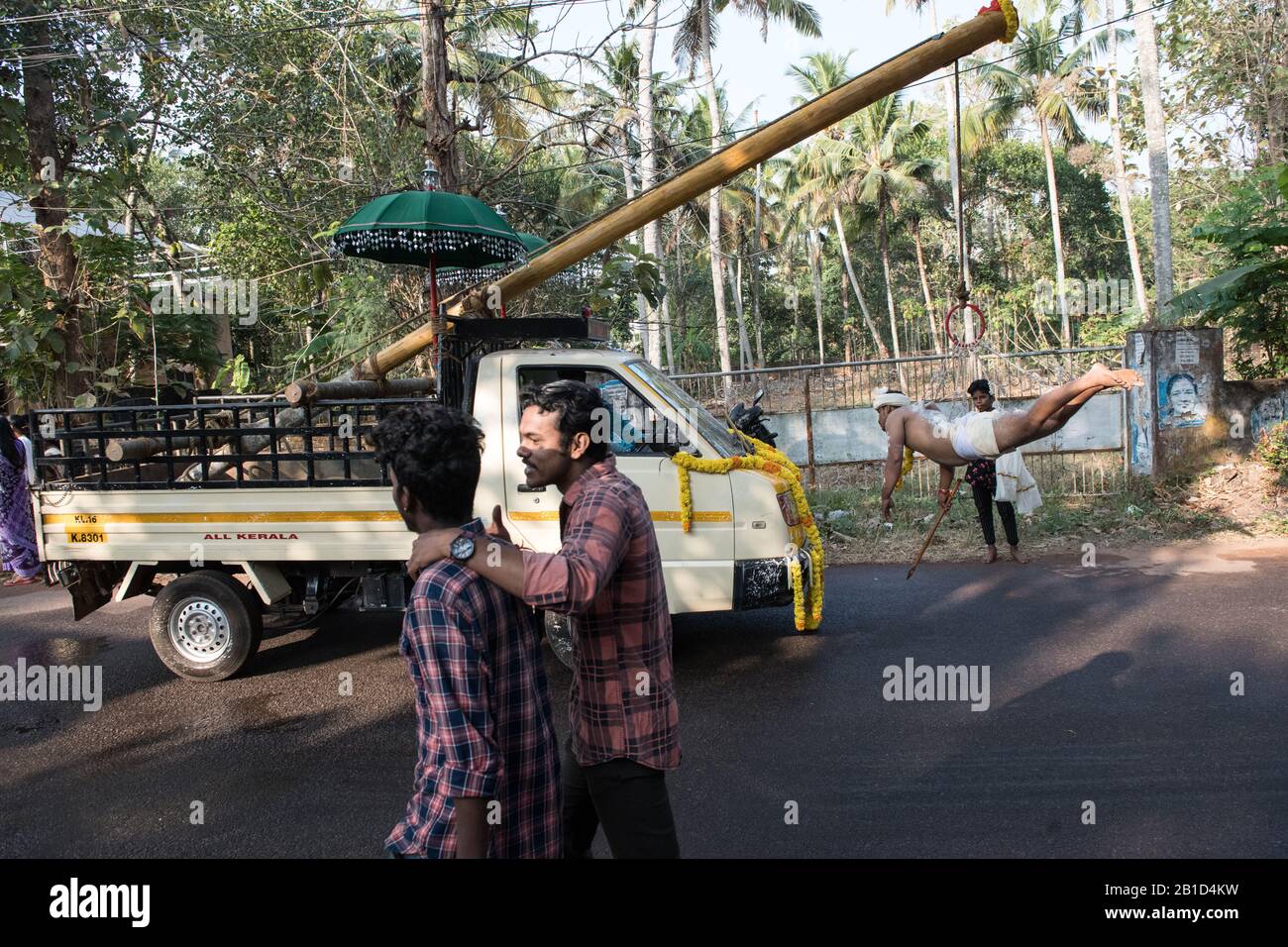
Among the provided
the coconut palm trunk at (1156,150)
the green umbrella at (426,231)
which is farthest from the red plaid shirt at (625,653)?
the coconut palm trunk at (1156,150)

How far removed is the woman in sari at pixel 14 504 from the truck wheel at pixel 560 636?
4855 mm

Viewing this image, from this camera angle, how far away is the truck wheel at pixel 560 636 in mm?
5754

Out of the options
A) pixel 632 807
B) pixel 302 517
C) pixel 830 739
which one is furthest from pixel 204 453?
pixel 632 807

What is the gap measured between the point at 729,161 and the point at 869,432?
6325mm

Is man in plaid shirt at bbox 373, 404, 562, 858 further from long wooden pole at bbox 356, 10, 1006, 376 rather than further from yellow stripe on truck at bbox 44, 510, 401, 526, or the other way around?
long wooden pole at bbox 356, 10, 1006, 376

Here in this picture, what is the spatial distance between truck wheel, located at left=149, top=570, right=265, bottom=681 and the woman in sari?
2.39m

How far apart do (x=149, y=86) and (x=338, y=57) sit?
2832mm

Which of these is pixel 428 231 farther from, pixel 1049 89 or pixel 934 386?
pixel 1049 89

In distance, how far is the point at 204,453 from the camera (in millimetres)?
6137

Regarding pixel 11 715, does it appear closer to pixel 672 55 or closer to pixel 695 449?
pixel 695 449

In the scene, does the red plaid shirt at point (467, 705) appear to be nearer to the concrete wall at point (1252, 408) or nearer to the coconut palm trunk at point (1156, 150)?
the concrete wall at point (1252, 408)

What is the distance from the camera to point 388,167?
12406mm
